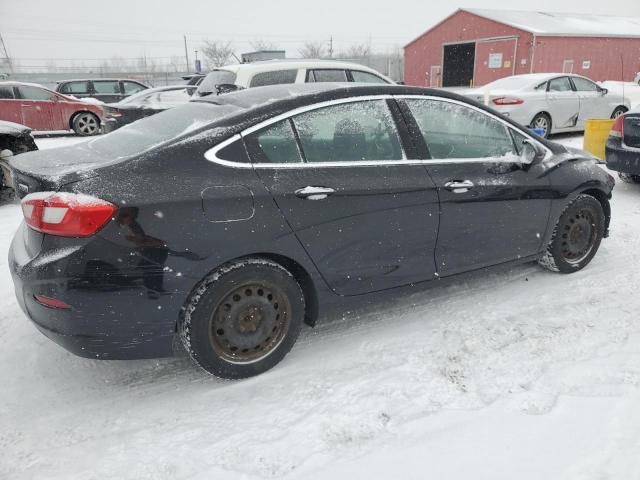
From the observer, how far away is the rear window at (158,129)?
104 inches

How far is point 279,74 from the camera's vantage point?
7742mm

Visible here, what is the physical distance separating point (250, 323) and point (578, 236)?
2882mm

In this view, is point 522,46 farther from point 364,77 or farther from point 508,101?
point 364,77

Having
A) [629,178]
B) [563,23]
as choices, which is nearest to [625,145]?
[629,178]

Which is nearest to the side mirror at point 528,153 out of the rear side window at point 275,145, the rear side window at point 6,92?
the rear side window at point 275,145

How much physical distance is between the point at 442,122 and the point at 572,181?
1.30 m

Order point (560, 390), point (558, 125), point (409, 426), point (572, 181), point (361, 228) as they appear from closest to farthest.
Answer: point (409, 426) < point (560, 390) < point (361, 228) < point (572, 181) < point (558, 125)

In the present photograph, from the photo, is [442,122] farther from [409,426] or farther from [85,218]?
[85,218]

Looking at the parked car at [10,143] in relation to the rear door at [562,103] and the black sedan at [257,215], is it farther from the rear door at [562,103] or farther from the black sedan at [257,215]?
the rear door at [562,103]

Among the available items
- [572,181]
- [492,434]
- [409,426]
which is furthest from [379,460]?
[572,181]

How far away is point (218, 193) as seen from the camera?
2473mm

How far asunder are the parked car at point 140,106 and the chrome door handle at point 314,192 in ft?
A: 25.3

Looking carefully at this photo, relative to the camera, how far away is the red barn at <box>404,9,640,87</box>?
2680 centimetres

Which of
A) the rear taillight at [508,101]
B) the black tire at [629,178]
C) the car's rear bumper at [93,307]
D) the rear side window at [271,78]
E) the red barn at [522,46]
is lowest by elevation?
→ the black tire at [629,178]
